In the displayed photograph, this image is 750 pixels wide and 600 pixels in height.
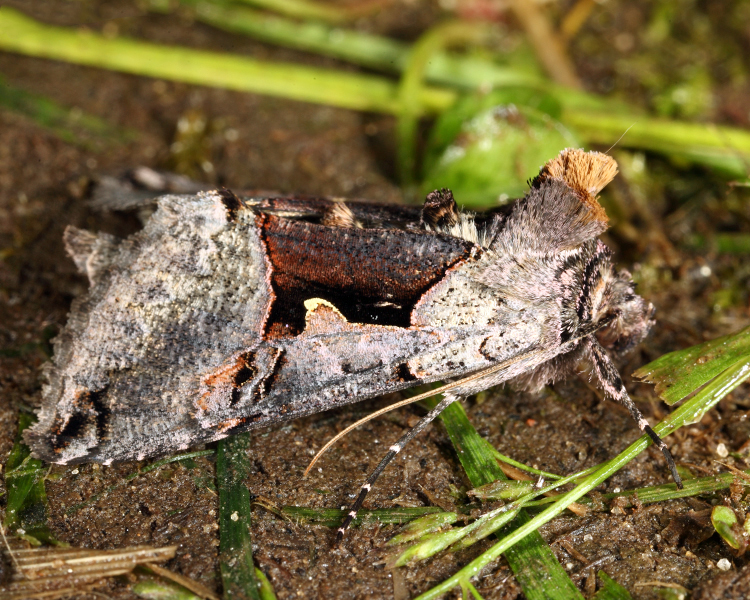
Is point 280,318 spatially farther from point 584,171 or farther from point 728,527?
point 728,527

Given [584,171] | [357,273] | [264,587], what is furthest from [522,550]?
[584,171]

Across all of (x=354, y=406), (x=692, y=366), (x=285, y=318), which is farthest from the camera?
(x=354, y=406)

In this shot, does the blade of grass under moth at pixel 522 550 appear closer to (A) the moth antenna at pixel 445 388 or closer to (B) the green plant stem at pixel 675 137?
(A) the moth antenna at pixel 445 388

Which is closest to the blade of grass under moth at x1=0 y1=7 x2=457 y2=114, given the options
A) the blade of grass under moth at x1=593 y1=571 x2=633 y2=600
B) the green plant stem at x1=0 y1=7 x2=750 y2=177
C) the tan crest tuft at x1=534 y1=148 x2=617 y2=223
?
the green plant stem at x1=0 y1=7 x2=750 y2=177

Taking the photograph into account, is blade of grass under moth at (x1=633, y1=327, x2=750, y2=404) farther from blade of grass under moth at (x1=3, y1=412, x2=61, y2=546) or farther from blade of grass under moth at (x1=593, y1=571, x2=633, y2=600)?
blade of grass under moth at (x1=3, y1=412, x2=61, y2=546)

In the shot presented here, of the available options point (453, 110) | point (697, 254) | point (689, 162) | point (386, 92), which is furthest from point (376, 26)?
point (697, 254)

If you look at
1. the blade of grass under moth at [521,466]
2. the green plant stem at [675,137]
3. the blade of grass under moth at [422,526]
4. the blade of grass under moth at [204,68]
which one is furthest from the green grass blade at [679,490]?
the blade of grass under moth at [204,68]
